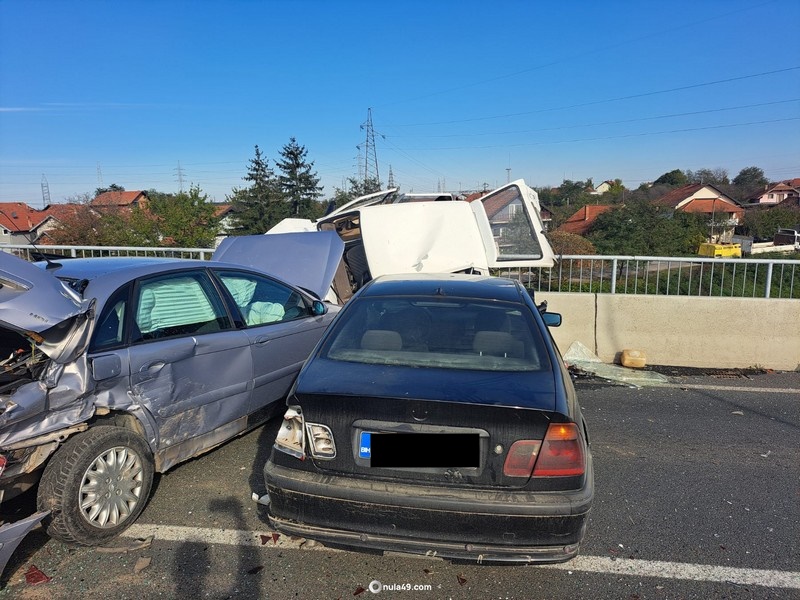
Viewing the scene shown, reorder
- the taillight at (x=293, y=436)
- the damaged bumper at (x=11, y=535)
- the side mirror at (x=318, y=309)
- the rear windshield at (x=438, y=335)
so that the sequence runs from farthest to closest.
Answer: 1. the side mirror at (x=318, y=309)
2. the rear windshield at (x=438, y=335)
3. the taillight at (x=293, y=436)
4. the damaged bumper at (x=11, y=535)

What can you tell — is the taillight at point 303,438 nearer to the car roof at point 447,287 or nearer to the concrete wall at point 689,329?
the car roof at point 447,287

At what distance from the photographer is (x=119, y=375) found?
9.62 feet

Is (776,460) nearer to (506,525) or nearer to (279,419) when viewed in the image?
(506,525)

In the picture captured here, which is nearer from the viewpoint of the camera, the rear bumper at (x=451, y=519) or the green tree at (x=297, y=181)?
the rear bumper at (x=451, y=519)

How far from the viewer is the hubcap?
2756mm

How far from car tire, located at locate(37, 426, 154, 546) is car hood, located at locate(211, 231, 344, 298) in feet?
10.8

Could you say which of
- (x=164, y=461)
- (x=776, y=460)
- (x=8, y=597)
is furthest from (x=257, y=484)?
(x=776, y=460)

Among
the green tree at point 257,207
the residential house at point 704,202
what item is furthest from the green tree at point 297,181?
the residential house at point 704,202

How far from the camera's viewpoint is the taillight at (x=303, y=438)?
2406 mm

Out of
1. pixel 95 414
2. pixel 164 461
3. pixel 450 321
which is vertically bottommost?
pixel 164 461

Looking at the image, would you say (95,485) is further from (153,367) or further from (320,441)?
(320,441)

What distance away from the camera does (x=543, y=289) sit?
7539 millimetres

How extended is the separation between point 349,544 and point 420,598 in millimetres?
487

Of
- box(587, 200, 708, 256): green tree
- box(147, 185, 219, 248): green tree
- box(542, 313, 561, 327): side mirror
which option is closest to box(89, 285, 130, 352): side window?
box(542, 313, 561, 327): side mirror
